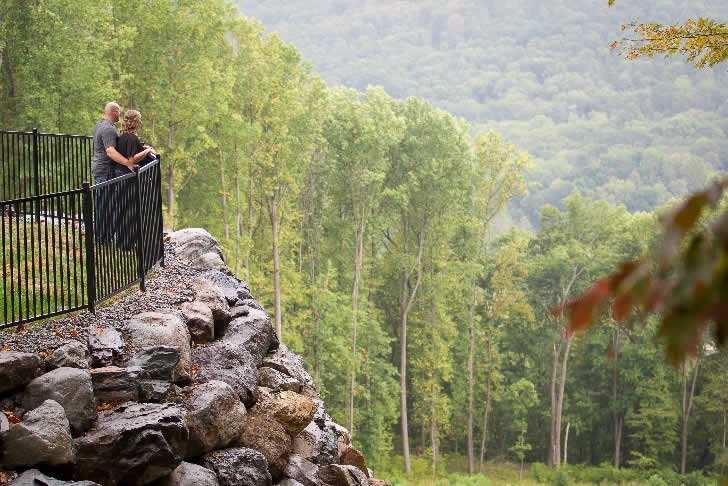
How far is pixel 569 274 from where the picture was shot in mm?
42125

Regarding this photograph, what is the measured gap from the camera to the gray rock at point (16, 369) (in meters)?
6.45

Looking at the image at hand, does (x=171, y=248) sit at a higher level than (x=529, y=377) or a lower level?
higher

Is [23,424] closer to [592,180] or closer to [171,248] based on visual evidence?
[171,248]

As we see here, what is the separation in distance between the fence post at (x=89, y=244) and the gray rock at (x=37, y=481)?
9.61 ft

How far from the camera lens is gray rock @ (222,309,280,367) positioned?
941cm

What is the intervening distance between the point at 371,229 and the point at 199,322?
25379mm

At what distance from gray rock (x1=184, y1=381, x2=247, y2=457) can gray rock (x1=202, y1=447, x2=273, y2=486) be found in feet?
0.36

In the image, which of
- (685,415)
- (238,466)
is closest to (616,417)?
(685,415)

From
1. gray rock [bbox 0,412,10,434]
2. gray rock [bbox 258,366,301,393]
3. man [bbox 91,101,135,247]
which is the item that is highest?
man [bbox 91,101,135,247]

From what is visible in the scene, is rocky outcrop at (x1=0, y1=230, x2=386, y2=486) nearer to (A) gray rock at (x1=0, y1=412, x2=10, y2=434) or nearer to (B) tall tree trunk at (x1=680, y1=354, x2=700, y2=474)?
(A) gray rock at (x1=0, y1=412, x2=10, y2=434)

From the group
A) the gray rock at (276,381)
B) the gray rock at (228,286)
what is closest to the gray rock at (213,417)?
the gray rock at (276,381)

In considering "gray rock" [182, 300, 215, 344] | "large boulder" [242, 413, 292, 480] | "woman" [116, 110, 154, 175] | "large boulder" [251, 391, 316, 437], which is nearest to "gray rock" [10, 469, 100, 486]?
"large boulder" [242, 413, 292, 480]

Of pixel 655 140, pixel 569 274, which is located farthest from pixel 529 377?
pixel 655 140

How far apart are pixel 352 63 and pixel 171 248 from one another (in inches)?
5633
